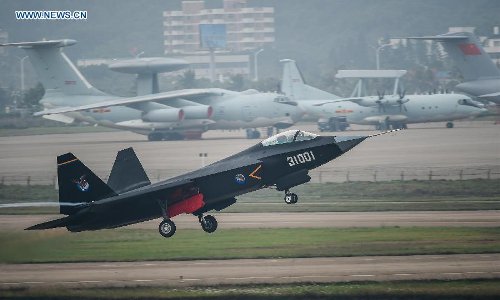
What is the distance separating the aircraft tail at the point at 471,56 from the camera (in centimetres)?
8288

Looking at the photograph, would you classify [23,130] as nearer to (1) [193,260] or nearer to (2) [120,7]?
(2) [120,7]

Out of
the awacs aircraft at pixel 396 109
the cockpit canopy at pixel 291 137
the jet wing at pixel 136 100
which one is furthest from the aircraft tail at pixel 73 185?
the awacs aircraft at pixel 396 109

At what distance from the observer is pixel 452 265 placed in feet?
121

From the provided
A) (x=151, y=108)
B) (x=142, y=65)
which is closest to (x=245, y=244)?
(x=151, y=108)

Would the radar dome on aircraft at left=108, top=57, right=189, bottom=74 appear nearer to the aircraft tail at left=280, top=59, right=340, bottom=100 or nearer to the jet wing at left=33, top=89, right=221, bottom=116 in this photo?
the jet wing at left=33, top=89, right=221, bottom=116

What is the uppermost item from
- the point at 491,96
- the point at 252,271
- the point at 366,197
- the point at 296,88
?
the point at 296,88

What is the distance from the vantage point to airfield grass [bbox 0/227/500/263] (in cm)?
4012

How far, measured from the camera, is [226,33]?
135 meters

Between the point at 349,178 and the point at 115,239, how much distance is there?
25.3m

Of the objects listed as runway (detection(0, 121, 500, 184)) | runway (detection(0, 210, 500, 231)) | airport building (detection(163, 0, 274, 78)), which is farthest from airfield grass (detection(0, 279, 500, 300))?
airport building (detection(163, 0, 274, 78))

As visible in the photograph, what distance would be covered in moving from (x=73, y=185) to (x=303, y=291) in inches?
453

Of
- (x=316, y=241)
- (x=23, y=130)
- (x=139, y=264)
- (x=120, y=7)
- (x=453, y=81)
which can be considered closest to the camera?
(x=139, y=264)

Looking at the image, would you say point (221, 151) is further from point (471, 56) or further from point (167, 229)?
point (167, 229)

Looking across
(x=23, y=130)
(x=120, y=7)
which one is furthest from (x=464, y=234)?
(x=120, y=7)
